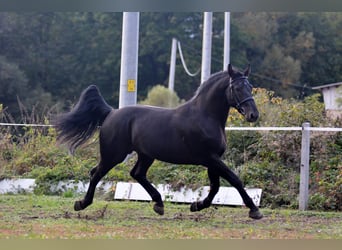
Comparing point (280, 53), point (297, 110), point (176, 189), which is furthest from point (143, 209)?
point (280, 53)

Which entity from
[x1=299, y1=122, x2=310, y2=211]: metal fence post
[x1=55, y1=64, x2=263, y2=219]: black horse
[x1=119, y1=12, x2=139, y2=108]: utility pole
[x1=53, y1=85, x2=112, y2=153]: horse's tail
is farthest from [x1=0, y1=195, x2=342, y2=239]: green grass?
[x1=119, y1=12, x2=139, y2=108]: utility pole

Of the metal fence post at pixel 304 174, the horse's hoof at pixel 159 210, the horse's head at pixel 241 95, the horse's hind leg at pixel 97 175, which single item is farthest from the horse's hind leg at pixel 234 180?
the metal fence post at pixel 304 174

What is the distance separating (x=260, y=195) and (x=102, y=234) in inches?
182

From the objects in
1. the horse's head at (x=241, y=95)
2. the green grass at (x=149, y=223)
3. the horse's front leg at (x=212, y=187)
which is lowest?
the green grass at (x=149, y=223)

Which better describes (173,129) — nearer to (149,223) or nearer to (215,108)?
(215,108)

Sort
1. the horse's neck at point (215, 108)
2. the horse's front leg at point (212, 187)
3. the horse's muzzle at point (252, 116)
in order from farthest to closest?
1. the horse's front leg at point (212, 187)
2. the horse's neck at point (215, 108)
3. the horse's muzzle at point (252, 116)

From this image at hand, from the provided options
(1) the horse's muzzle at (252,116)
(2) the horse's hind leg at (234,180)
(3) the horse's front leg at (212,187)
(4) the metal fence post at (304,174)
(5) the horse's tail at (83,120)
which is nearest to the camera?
(1) the horse's muzzle at (252,116)

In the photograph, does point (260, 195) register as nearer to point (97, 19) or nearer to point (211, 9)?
point (211, 9)

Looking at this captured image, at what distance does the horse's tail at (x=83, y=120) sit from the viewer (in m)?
9.76

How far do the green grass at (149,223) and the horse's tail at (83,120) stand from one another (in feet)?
3.41

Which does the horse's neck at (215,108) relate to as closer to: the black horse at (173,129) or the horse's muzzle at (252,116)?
the black horse at (173,129)

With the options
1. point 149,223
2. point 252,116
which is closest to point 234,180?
point 252,116

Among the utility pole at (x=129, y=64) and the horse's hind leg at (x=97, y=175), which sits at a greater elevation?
the utility pole at (x=129, y=64)

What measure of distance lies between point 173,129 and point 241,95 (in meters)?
1.07
